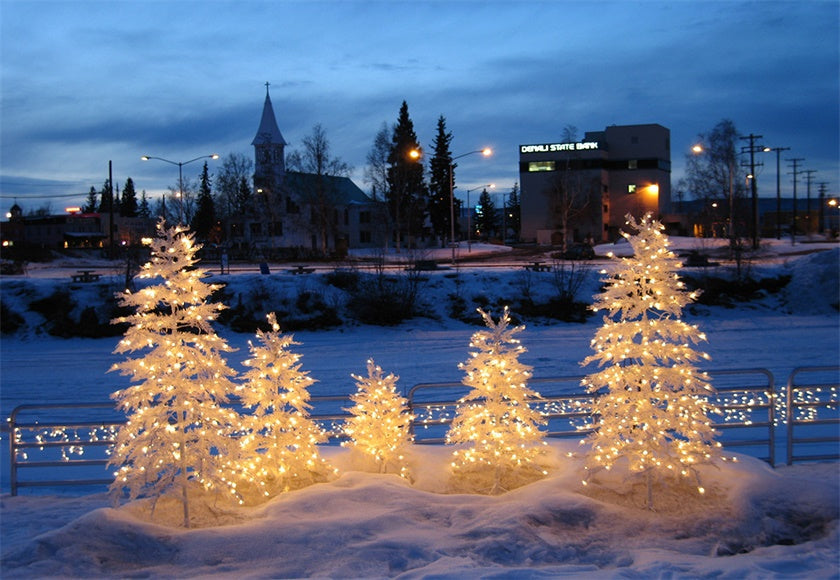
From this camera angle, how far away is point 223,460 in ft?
26.8

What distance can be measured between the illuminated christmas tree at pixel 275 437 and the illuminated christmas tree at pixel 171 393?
585 mm

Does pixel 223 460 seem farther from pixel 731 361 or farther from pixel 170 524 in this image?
pixel 731 361

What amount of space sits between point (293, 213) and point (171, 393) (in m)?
66.7

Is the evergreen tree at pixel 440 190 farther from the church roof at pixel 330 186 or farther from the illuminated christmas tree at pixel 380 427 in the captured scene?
the illuminated christmas tree at pixel 380 427

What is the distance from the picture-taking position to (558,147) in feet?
275

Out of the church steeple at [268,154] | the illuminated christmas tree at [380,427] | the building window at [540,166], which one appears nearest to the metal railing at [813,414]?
the illuminated christmas tree at [380,427]

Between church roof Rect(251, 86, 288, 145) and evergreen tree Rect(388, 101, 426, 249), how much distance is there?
16.3 metres

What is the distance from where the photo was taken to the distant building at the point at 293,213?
6481 centimetres

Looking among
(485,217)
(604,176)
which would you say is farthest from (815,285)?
(485,217)

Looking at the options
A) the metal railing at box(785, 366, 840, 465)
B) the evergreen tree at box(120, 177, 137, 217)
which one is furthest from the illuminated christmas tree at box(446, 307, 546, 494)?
the evergreen tree at box(120, 177, 137, 217)

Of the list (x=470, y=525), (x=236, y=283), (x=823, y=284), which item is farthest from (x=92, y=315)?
(x=823, y=284)

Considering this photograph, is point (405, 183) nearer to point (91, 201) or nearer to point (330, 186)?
point (330, 186)

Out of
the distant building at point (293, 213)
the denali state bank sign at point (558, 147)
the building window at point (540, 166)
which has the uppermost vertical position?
the denali state bank sign at point (558, 147)

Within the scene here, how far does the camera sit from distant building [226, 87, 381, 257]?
6481 cm
